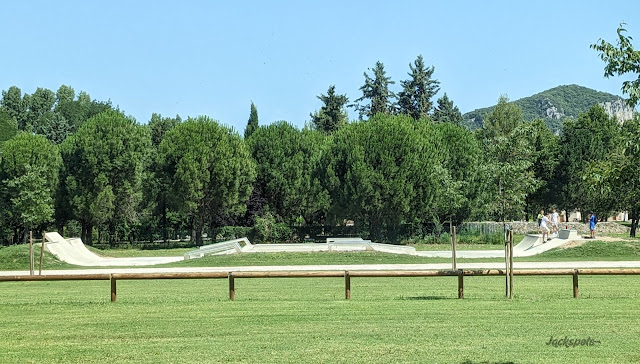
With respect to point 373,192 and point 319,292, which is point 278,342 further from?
point 373,192

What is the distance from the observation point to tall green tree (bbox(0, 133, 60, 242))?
58.6 meters

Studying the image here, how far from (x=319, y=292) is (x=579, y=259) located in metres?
20.3

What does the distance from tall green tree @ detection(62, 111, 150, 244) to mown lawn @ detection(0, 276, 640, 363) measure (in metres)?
40.1

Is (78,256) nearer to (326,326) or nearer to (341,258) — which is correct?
(341,258)

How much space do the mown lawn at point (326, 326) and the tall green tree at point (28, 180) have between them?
3899 centimetres

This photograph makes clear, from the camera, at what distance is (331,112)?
3728 inches

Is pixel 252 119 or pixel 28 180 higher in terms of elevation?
pixel 252 119

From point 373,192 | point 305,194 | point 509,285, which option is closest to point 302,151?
point 305,194

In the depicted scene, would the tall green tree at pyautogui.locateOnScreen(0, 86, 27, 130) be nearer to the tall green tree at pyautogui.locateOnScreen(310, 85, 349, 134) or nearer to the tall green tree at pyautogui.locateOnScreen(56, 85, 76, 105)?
the tall green tree at pyautogui.locateOnScreen(56, 85, 76, 105)

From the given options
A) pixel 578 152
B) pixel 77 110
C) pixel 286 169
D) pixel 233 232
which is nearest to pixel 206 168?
pixel 233 232

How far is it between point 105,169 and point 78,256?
810 inches

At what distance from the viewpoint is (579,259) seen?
37031 mm

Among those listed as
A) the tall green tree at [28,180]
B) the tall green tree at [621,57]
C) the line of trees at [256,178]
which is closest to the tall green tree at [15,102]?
the line of trees at [256,178]

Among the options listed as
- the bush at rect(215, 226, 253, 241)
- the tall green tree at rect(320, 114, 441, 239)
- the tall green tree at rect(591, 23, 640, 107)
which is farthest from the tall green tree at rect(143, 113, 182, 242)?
the tall green tree at rect(591, 23, 640, 107)
